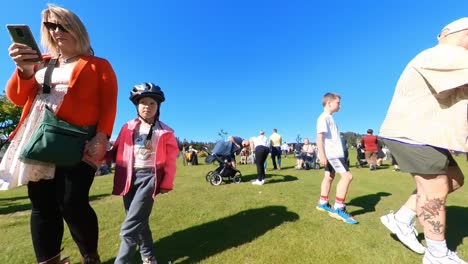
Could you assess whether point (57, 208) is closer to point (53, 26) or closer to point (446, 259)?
point (53, 26)

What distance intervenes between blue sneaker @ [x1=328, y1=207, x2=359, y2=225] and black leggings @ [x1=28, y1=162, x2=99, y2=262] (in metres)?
3.54

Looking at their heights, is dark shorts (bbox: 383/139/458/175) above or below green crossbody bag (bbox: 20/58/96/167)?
below

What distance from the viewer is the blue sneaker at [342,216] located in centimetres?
427

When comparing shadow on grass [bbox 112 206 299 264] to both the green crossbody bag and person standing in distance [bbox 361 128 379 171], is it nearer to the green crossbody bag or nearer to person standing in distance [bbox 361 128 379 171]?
the green crossbody bag

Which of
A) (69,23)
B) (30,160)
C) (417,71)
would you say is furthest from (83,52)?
(417,71)

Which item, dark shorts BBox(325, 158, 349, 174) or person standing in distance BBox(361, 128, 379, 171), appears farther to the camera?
person standing in distance BBox(361, 128, 379, 171)

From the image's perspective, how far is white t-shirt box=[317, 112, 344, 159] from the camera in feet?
16.0

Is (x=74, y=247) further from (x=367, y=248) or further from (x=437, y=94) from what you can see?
(x=437, y=94)

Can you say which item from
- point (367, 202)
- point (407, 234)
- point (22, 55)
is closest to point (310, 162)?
point (367, 202)

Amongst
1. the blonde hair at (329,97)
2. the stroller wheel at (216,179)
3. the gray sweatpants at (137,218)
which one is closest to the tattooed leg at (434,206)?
the blonde hair at (329,97)

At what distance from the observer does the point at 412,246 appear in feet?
10.6

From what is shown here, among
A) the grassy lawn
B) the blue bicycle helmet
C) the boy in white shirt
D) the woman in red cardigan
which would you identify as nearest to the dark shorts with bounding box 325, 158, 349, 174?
the boy in white shirt

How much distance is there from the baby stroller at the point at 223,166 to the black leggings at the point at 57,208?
735 cm

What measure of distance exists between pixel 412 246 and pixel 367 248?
50 centimetres
